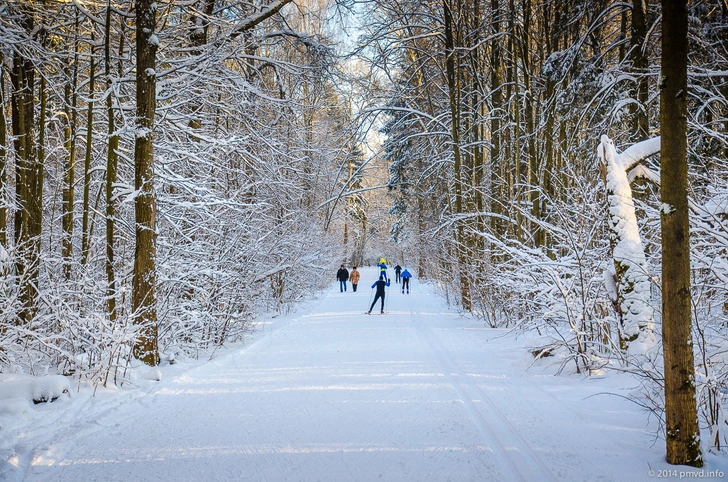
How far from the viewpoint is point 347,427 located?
4.92 metres

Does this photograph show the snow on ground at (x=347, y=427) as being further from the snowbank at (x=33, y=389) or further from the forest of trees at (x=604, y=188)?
the forest of trees at (x=604, y=188)

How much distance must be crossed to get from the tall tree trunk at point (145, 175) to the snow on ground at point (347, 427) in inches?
47.4

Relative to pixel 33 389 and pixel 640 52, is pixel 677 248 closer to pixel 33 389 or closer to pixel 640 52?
pixel 33 389

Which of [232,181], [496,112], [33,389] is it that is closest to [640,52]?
[496,112]

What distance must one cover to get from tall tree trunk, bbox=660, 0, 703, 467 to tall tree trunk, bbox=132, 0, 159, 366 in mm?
7031

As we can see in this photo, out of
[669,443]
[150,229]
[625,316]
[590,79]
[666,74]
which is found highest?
[590,79]

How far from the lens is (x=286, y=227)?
17.8 meters

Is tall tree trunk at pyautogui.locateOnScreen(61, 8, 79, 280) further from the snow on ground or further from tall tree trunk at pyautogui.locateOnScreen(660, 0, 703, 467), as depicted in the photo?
tall tree trunk at pyautogui.locateOnScreen(660, 0, 703, 467)

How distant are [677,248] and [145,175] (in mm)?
7303

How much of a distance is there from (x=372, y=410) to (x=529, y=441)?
1.86 m

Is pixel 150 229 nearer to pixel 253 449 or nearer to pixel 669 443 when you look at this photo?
pixel 253 449

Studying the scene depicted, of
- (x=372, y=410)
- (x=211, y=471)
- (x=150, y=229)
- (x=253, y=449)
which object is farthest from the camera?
(x=150, y=229)

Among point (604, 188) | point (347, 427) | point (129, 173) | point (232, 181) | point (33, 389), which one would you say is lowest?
point (347, 427)

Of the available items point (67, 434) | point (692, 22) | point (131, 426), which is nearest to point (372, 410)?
point (131, 426)
